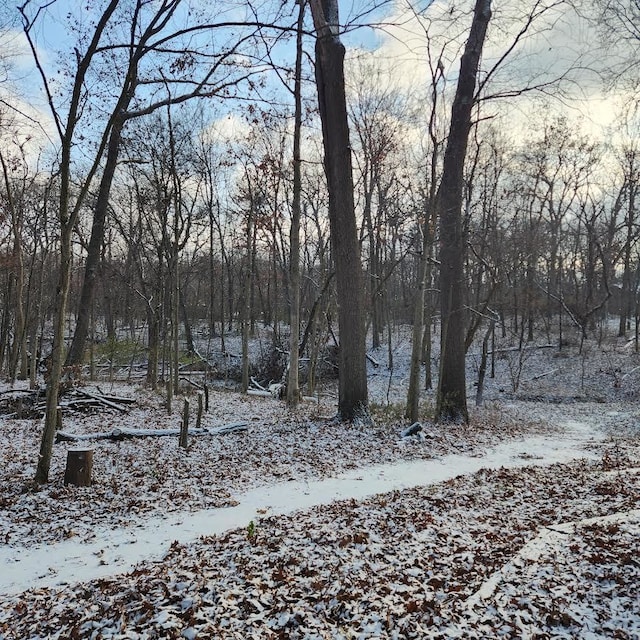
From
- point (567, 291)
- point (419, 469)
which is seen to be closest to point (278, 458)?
point (419, 469)

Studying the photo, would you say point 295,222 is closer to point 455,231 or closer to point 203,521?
point 455,231

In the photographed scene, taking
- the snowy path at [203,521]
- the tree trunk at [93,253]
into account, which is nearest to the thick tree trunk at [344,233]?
the snowy path at [203,521]

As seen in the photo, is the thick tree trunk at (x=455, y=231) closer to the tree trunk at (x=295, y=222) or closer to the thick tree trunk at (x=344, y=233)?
the thick tree trunk at (x=344, y=233)

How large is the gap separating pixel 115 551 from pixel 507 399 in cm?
1907

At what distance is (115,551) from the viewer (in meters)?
4.68

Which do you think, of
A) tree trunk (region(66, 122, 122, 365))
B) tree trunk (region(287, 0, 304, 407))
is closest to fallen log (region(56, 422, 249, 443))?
tree trunk (region(287, 0, 304, 407))

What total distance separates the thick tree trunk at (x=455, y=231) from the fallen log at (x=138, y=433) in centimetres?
497

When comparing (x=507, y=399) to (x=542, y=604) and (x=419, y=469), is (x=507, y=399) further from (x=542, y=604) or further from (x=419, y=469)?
(x=542, y=604)

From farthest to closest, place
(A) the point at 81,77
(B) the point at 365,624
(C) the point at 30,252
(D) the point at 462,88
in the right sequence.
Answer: (C) the point at 30,252
(D) the point at 462,88
(A) the point at 81,77
(B) the point at 365,624

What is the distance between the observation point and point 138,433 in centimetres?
902

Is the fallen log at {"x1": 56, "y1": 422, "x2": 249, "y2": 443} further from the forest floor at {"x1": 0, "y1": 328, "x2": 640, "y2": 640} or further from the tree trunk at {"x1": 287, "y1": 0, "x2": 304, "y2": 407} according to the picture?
the tree trunk at {"x1": 287, "y1": 0, "x2": 304, "y2": 407}

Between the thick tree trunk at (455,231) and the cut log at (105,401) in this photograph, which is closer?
the thick tree trunk at (455,231)

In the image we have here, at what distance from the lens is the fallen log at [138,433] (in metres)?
8.55

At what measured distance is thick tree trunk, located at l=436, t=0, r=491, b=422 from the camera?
11039 mm
